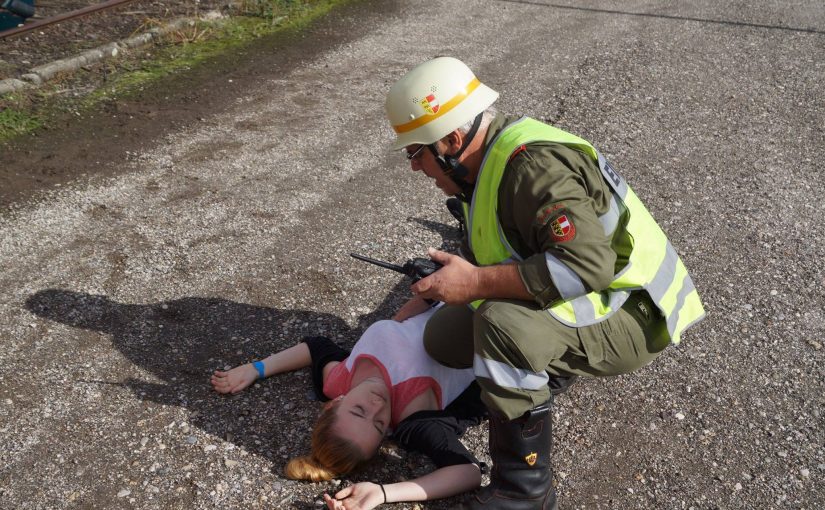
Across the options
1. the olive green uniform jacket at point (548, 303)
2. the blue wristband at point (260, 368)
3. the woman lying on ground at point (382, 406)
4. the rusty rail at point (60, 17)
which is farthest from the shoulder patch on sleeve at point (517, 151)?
the rusty rail at point (60, 17)

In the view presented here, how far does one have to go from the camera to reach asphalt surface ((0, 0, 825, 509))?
3.33 meters

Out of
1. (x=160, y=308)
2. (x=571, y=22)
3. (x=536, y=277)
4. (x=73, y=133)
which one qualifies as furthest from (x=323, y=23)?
(x=536, y=277)

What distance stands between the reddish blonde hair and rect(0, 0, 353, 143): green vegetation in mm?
3814

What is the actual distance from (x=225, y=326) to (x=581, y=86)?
4293 mm

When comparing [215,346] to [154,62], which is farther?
[154,62]

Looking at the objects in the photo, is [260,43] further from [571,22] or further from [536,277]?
[536,277]

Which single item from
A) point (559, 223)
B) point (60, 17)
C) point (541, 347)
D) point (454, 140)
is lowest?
point (60, 17)

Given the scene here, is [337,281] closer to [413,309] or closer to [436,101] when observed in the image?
[413,309]

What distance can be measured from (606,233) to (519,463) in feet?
2.85

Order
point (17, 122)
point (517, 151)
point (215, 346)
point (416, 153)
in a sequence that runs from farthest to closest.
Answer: point (17, 122)
point (215, 346)
point (416, 153)
point (517, 151)

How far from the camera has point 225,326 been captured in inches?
163

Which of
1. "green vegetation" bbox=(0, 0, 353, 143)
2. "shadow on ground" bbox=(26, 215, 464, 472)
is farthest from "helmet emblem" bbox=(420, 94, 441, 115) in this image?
"green vegetation" bbox=(0, 0, 353, 143)

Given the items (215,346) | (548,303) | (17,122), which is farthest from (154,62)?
(548,303)

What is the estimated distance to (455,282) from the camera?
2869mm
